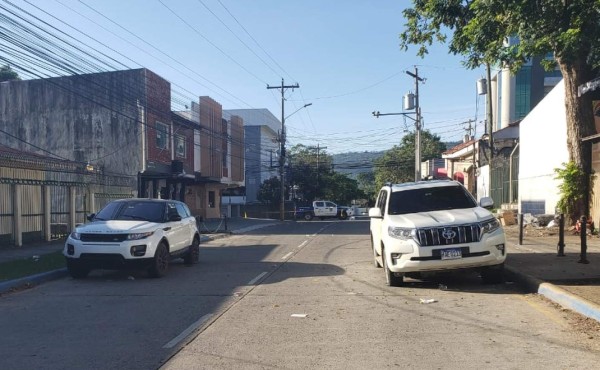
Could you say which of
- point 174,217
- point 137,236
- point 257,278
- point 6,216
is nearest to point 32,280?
point 137,236

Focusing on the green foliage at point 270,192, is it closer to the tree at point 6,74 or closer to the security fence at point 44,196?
the tree at point 6,74

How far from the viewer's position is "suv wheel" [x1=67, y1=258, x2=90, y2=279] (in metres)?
11.4

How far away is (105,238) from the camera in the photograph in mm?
11266

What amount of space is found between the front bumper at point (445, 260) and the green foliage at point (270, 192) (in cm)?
5227

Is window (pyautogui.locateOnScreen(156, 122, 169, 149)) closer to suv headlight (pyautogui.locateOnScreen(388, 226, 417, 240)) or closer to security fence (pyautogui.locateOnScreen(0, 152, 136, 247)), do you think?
security fence (pyautogui.locateOnScreen(0, 152, 136, 247))

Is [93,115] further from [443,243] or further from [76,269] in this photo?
[443,243]

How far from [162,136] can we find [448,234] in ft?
87.5

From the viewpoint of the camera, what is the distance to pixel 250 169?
69.6 m

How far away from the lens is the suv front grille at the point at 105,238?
36.8ft

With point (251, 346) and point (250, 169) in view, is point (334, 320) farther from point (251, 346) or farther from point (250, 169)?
point (250, 169)

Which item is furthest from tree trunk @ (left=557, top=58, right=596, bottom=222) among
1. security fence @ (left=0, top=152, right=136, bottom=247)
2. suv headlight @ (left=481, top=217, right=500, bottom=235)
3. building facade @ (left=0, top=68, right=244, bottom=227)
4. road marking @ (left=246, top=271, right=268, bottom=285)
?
building facade @ (left=0, top=68, right=244, bottom=227)

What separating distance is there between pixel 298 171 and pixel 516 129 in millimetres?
35688

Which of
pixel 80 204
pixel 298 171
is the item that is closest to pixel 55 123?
pixel 80 204

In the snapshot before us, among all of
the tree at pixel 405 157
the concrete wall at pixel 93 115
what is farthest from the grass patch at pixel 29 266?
the tree at pixel 405 157
